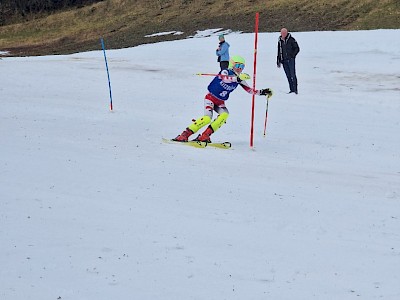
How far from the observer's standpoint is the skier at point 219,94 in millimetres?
11500

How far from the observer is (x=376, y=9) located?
34.8 meters

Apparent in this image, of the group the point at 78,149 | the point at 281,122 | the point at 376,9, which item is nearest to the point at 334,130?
the point at 281,122

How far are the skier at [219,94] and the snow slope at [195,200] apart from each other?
0.50 metres

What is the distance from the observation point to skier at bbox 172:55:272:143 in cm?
1150

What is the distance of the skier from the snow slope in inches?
19.8

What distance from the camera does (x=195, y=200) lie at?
786 cm

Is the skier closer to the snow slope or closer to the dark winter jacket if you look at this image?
the snow slope

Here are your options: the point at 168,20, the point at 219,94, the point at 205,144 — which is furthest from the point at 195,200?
the point at 168,20

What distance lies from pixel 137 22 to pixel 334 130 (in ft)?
124

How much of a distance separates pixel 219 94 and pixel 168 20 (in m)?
36.1

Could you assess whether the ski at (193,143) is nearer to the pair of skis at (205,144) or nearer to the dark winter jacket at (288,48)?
the pair of skis at (205,144)

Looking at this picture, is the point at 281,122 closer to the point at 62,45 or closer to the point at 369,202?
the point at 369,202

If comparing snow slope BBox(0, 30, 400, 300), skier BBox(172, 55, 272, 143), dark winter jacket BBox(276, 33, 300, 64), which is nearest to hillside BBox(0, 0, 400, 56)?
dark winter jacket BBox(276, 33, 300, 64)

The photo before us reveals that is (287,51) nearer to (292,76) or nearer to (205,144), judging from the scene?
(292,76)
